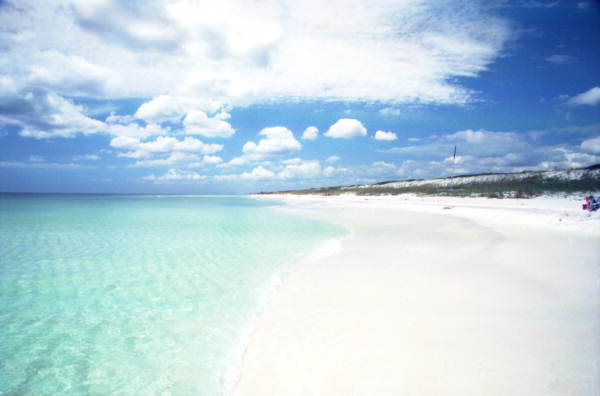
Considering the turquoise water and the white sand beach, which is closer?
the white sand beach

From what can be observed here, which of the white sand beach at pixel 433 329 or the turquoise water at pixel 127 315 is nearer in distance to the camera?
the white sand beach at pixel 433 329

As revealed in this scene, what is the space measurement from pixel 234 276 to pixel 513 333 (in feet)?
21.6

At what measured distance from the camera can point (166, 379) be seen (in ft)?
12.7

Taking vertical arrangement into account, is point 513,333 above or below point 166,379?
above

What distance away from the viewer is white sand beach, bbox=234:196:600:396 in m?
3.40

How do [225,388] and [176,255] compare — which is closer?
[225,388]

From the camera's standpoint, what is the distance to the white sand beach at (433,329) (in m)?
3.40

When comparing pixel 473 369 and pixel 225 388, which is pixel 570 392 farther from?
pixel 225 388

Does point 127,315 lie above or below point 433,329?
below

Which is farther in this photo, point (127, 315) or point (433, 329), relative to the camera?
point (127, 315)

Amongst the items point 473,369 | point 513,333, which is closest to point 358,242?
point 513,333

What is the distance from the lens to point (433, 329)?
4582 millimetres

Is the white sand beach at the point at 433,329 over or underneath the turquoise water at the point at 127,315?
over

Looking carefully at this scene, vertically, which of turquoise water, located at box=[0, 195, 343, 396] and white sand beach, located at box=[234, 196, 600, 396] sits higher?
white sand beach, located at box=[234, 196, 600, 396]
